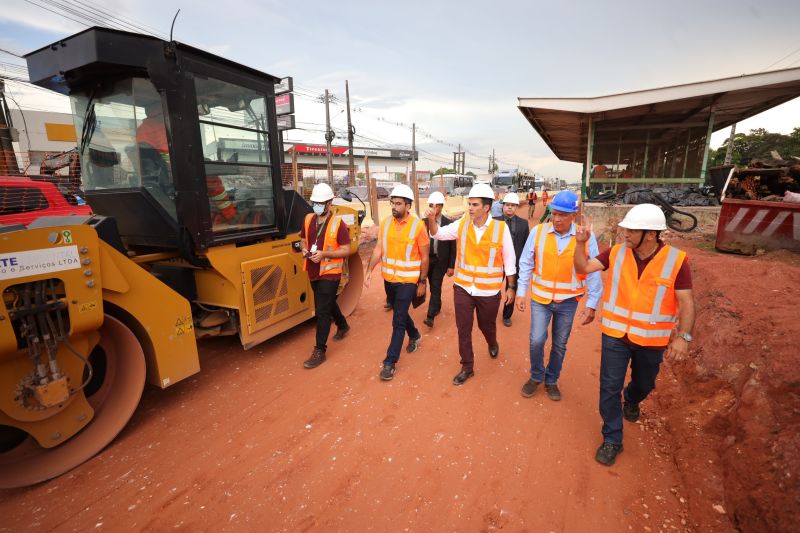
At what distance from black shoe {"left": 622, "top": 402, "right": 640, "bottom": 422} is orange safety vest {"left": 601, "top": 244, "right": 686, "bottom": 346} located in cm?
80

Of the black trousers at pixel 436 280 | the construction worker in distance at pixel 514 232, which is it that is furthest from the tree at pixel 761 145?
the black trousers at pixel 436 280

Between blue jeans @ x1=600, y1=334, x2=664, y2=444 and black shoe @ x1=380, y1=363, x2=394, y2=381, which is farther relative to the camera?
black shoe @ x1=380, y1=363, x2=394, y2=381

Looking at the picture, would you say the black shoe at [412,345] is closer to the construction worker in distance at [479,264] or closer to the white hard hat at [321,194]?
the construction worker in distance at [479,264]

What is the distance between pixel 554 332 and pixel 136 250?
4.05 metres

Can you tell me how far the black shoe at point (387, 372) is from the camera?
364cm

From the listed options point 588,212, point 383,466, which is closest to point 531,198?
point 588,212

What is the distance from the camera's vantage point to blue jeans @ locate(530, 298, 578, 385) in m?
3.10

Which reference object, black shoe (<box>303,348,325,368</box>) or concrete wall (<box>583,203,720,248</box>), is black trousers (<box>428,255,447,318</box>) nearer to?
black shoe (<box>303,348,325,368</box>)

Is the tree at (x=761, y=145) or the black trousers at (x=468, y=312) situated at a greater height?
the tree at (x=761, y=145)

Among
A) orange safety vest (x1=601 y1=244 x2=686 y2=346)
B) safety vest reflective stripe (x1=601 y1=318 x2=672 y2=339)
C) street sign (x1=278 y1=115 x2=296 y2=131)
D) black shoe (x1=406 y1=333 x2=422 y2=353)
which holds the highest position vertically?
street sign (x1=278 y1=115 x2=296 y2=131)

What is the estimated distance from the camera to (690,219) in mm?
8484

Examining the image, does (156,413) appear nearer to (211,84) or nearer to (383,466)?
(383,466)

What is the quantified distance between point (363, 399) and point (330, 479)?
36.6 inches

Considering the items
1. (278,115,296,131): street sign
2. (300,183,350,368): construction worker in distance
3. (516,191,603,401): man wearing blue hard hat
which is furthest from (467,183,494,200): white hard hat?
(278,115,296,131): street sign
